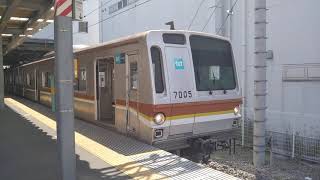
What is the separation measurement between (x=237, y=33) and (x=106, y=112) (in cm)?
576

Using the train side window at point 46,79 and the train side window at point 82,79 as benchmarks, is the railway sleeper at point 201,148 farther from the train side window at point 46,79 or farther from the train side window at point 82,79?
the train side window at point 46,79

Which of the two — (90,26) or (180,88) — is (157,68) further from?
(90,26)

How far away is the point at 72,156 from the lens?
485 centimetres

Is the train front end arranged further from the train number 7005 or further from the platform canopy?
the platform canopy

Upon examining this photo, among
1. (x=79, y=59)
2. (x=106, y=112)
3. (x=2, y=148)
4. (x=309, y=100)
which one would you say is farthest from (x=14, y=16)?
(x=309, y=100)

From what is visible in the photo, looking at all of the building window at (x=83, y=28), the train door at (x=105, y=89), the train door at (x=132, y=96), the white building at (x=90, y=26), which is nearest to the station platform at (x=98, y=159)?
the train door at (x=132, y=96)

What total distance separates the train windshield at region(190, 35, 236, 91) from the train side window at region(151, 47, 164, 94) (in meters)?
0.81

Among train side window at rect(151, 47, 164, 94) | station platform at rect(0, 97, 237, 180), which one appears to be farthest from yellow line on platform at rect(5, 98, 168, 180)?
train side window at rect(151, 47, 164, 94)

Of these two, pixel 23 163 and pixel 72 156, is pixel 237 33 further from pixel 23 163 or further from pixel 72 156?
pixel 72 156

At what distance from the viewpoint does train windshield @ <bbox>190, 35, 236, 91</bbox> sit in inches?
307

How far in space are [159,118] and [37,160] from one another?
208 cm

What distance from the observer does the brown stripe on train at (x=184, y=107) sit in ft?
23.2

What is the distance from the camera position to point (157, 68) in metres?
7.19

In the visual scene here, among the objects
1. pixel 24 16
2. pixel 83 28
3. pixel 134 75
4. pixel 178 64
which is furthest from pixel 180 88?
pixel 83 28
